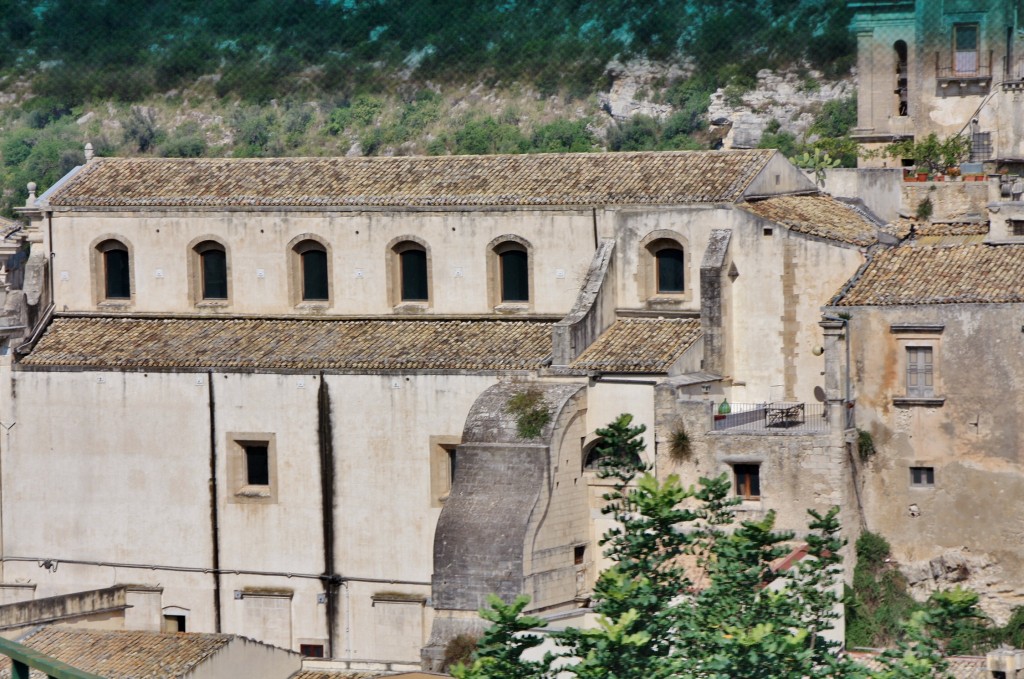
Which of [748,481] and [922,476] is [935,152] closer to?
[922,476]

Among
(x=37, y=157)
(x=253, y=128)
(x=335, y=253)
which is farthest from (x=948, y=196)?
(x=253, y=128)

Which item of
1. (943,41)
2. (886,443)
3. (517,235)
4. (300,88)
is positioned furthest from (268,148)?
(886,443)

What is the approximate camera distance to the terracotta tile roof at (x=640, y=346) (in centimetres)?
3750

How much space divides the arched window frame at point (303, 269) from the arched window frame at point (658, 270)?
20.7 feet

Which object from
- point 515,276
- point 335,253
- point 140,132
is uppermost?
point 140,132

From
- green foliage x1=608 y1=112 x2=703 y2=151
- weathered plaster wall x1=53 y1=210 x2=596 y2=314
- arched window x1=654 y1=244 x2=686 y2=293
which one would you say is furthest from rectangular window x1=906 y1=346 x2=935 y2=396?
green foliage x1=608 y1=112 x2=703 y2=151

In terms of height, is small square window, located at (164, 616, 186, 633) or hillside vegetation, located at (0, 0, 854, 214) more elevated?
hillside vegetation, located at (0, 0, 854, 214)

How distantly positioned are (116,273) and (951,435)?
679 inches

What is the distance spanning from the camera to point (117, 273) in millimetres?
43875

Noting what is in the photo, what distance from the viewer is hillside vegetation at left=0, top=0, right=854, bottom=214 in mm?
77688

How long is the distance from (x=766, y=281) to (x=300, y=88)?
4915cm

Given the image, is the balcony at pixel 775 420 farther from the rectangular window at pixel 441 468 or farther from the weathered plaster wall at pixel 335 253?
the rectangular window at pixel 441 468

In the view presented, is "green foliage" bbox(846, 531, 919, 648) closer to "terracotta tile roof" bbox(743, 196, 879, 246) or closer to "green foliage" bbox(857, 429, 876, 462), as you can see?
"green foliage" bbox(857, 429, 876, 462)

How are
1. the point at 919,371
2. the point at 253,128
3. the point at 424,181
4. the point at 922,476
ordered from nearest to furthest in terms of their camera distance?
the point at 919,371 < the point at 922,476 < the point at 424,181 < the point at 253,128
